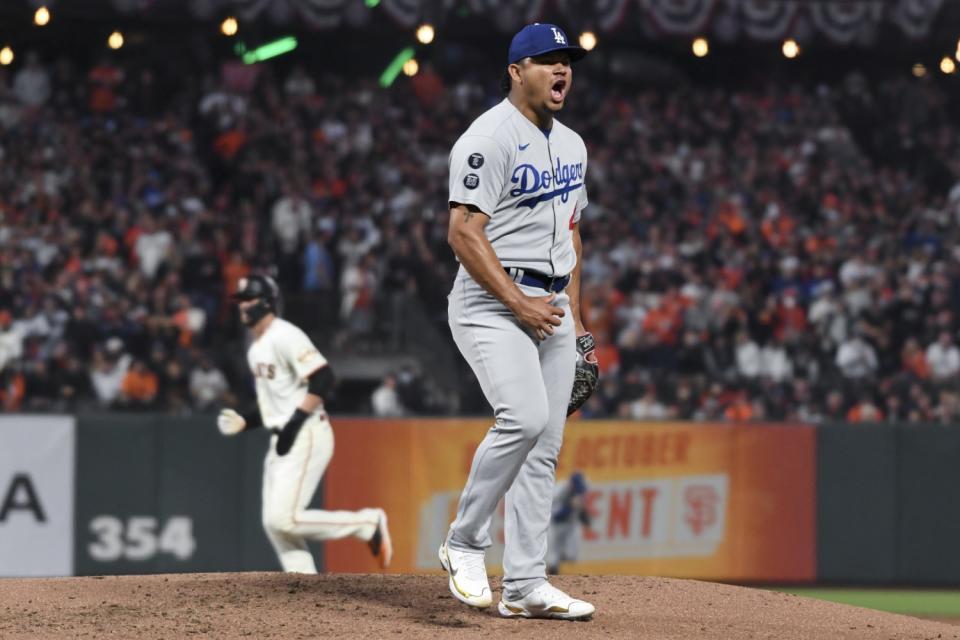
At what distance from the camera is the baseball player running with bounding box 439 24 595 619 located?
5.21 metres

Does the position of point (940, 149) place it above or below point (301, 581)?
above

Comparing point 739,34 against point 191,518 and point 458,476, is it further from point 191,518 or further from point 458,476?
point 191,518

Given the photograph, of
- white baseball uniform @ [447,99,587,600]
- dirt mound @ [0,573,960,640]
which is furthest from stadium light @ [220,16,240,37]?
white baseball uniform @ [447,99,587,600]

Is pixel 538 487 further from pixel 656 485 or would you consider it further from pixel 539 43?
pixel 656 485

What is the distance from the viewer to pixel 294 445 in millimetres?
9523

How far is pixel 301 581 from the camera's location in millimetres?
6520

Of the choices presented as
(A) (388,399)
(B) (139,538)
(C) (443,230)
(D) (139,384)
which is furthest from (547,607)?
(C) (443,230)

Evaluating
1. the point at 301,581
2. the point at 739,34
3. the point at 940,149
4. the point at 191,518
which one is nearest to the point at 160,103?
the point at 739,34

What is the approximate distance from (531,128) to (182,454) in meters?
7.75

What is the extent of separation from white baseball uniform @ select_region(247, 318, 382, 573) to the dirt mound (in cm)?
262

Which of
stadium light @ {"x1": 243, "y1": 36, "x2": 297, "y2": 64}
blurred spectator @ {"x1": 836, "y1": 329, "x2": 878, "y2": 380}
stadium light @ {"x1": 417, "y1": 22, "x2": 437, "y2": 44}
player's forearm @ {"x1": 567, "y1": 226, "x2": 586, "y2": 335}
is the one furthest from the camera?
stadium light @ {"x1": 243, "y1": 36, "x2": 297, "y2": 64}

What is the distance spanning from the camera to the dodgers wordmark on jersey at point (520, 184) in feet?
17.0

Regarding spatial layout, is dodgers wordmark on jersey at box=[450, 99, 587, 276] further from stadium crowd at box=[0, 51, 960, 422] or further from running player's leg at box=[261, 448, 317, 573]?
stadium crowd at box=[0, 51, 960, 422]

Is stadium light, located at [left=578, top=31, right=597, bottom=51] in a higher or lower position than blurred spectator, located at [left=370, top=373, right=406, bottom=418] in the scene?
higher
